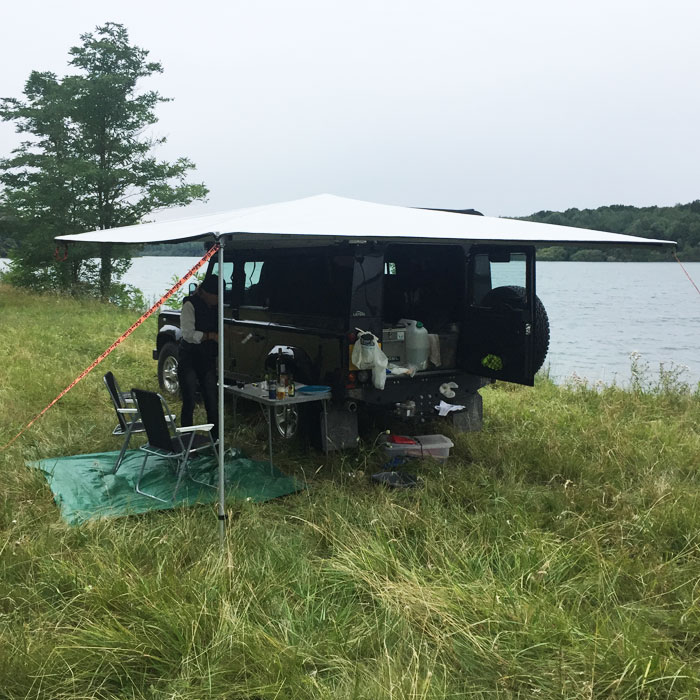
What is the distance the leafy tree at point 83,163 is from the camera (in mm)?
23094

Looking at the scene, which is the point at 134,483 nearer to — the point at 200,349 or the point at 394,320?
the point at 200,349

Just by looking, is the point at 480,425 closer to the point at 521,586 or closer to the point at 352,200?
the point at 352,200

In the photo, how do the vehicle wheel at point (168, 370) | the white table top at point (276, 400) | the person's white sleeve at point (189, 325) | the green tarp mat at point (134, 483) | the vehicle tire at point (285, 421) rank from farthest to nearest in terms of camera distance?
1. the vehicle wheel at point (168, 370)
2. the vehicle tire at point (285, 421)
3. the person's white sleeve at point (189, 325)
4. the white table top at point (276, 400)
5. the green tarp mat at point (134, 483)

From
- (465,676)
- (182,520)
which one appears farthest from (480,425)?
(465,676)

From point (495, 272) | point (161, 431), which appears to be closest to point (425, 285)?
point (495, 272)

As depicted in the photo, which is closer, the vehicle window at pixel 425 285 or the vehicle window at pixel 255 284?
the vehicle window at pixel 425 285

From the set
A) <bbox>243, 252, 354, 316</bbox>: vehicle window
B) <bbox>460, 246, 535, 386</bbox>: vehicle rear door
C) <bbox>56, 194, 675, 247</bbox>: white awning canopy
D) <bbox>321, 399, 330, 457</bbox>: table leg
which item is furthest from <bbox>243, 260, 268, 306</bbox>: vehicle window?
<bbox>460, 246, 535, 386</bbox>: vehicle rear door

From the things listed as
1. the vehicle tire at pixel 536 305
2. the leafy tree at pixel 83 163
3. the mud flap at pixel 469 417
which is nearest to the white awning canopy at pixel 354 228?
the vehicle tire at pixel 536 305

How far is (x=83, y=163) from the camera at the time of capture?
73.9 feet

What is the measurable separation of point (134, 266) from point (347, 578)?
26.5m

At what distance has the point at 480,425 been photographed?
7148 mm

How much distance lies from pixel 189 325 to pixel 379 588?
350 cm

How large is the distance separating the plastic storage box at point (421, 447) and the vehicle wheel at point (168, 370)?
336 cm

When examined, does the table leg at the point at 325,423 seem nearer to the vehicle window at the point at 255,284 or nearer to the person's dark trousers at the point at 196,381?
the person's dark trousers at the point at 196,381
